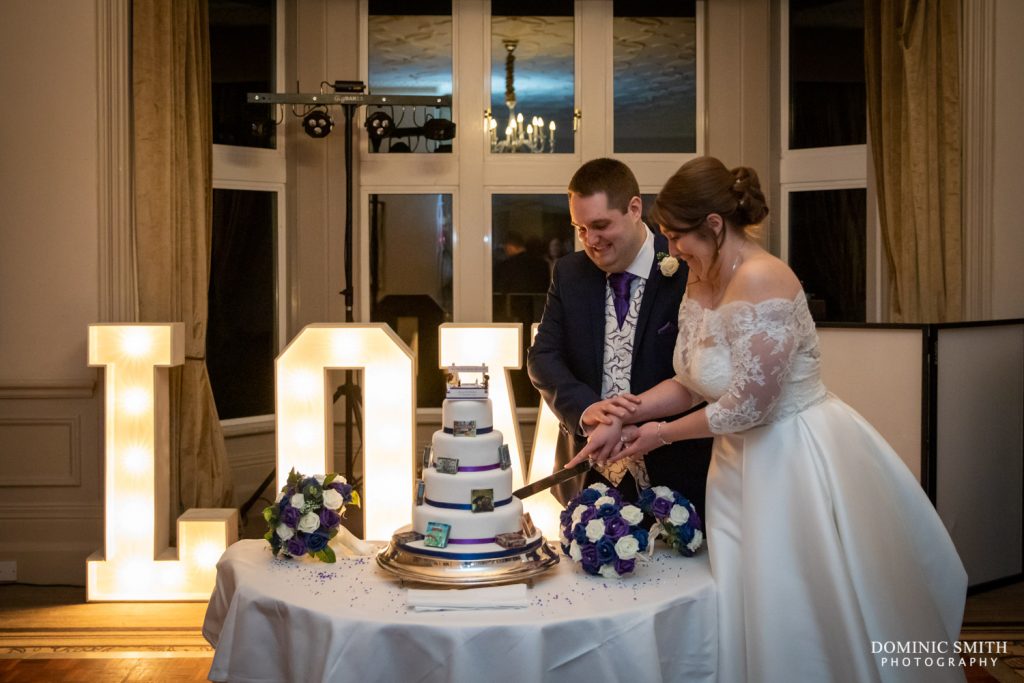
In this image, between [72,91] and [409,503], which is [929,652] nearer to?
[409,503]

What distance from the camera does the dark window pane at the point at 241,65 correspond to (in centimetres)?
589

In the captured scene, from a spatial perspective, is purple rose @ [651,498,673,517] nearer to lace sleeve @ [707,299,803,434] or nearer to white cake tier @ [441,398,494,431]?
lace sleeve @ [707,299,803,434]

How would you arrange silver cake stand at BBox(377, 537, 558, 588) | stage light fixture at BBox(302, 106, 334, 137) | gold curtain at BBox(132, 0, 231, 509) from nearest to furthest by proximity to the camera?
1. silver cake stand at BBox(377, 537, 558, 588)
2. gold curtain at BBox(132, 0, 231, 509)
3. stage light fixture at BBox(302, 106, 334, 137)

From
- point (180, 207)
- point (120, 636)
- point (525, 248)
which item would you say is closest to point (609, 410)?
point (120, 636)

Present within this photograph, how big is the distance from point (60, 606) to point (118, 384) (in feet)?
3.38

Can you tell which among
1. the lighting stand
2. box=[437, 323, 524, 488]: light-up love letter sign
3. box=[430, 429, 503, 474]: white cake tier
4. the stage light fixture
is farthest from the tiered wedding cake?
the stage light fixture

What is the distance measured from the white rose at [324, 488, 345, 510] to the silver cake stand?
28 centimetres

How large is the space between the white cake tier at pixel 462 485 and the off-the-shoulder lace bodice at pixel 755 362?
0.52 m

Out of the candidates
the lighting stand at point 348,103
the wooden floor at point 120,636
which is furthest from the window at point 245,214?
the wooden floor at point 120,636

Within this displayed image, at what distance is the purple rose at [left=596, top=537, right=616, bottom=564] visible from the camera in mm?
2307

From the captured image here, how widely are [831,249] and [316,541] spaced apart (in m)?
4.40

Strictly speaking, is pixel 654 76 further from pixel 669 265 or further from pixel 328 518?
pixel 328 518

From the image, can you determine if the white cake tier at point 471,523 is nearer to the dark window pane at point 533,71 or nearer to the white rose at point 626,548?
the white rose at point 626,548

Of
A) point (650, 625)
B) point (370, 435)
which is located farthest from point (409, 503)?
point (650, 625)
